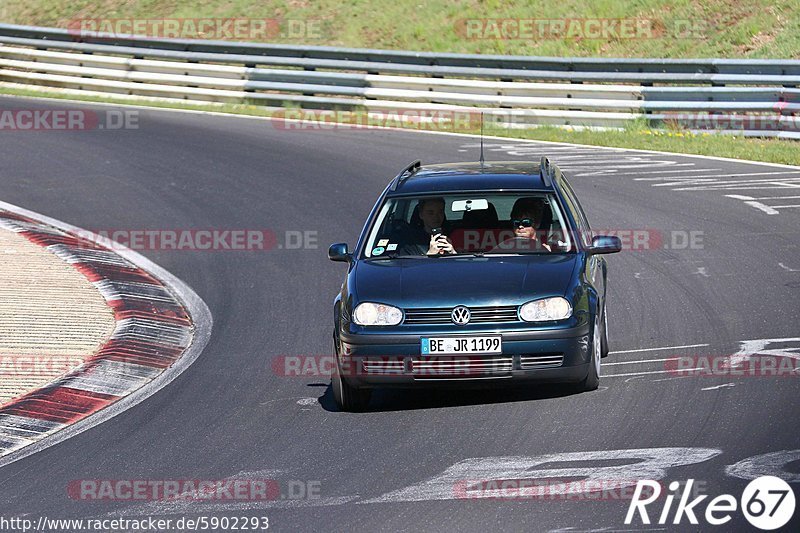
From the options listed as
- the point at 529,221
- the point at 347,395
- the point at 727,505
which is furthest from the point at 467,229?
the point at 727,505

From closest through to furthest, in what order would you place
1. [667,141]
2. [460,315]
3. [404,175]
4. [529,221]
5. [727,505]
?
[727,505], [460,315], [529,221], [404,175], [667,141]

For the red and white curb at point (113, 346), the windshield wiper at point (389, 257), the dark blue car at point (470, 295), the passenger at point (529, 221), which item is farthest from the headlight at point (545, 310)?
the red and white curb at point (113, 346)

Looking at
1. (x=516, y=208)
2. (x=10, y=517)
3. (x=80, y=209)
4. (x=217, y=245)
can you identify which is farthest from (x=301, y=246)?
(x=10, y=517)

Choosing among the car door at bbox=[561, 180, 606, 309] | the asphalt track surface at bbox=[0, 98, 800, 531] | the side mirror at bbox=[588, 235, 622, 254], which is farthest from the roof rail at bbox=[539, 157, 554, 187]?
the asphalt track surface at bbox=[0, 98, 800, 531]

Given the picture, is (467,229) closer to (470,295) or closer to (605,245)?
(605,245)

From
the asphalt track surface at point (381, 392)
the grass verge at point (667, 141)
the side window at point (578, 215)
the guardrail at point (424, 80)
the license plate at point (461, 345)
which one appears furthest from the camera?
the guardrail at point (424, 80)

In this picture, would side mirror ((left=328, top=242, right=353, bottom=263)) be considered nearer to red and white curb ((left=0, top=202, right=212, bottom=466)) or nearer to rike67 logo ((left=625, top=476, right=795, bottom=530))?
red and white curb ((left=0, top=202, right=212, bottom=466))

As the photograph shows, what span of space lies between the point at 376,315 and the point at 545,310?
1139 millimetres

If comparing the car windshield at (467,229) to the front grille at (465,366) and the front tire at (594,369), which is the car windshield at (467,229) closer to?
the front tire at (594,369)

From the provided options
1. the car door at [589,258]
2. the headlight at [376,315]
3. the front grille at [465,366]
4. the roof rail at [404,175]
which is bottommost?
the front grille at [465,366]

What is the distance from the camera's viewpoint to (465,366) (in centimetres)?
841

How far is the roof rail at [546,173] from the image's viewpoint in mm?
10070

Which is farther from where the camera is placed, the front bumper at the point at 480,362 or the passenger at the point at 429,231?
the passenger at the point at 429,231

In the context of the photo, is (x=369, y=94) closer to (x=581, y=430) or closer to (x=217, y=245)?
(x=217, y=245)
